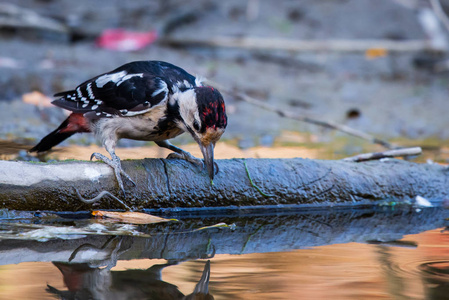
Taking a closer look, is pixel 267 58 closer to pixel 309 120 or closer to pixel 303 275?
pixel 309 120

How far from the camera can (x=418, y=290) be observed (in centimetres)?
237

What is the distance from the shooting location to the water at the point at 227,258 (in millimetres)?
2318

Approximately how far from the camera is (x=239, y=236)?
3.32m

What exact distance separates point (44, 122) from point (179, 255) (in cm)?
411

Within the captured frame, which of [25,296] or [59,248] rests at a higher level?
[59,248]

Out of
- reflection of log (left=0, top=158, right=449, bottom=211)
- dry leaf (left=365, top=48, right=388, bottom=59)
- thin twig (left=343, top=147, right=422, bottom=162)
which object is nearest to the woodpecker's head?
reflection of log (left=0, top=158, right=449, bottom=211)

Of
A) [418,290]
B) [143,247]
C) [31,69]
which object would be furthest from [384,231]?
[31,69]

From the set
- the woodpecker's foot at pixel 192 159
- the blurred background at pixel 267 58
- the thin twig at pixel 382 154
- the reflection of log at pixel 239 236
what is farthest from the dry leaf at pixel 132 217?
the blurred background at pixel 267 58

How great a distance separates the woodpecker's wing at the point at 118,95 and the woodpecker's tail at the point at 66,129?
0.08 m

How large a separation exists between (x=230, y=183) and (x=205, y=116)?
529mm

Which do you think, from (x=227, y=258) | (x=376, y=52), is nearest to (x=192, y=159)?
(x=227, y=258)

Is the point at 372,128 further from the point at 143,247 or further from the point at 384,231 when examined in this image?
the point at 143,247

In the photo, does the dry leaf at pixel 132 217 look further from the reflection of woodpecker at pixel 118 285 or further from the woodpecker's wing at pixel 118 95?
the reflection of woodpecker at pixel 118 285

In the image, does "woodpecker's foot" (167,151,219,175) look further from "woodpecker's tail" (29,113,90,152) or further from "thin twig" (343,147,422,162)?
"thin twig" (343,147,422,162)
